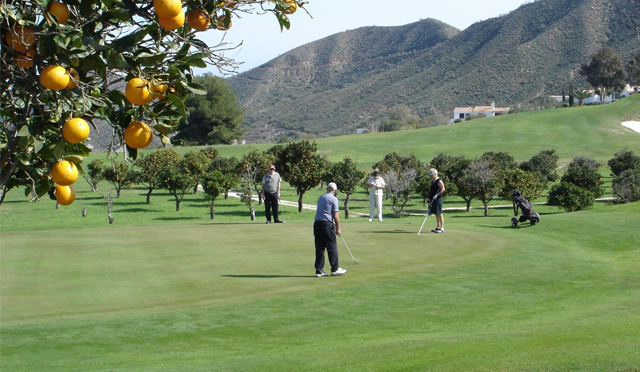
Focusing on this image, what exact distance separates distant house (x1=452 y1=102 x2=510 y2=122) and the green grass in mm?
108371

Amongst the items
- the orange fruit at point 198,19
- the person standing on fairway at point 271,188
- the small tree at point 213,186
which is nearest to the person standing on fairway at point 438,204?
the person standing on fairway at point 271,188

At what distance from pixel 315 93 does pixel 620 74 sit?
80.1 m

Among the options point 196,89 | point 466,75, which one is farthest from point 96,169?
point 466,75

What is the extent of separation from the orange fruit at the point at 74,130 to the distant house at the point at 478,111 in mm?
122489

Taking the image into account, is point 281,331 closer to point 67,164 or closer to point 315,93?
point 67,164

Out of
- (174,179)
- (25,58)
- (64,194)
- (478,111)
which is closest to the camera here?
(25,58)

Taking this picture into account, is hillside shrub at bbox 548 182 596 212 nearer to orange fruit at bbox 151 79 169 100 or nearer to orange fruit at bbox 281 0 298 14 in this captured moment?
orange fruit at bbox 281 0 298 14

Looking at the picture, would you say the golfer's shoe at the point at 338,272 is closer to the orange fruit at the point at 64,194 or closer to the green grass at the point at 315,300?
the green grass at the point at 315,300

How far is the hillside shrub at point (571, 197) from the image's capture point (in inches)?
1231

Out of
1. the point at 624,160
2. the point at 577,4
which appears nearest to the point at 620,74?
the point at 577,4

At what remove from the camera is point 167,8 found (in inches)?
115

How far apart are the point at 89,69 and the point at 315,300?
7224 millimetres

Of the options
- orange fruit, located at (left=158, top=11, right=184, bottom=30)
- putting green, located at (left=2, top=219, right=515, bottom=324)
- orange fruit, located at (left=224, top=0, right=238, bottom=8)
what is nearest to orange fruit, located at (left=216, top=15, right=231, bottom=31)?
orange fruit, located at (left=224, top=0, right=238, bottom=8)

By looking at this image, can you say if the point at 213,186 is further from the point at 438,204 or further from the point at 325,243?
the point at 325,243
